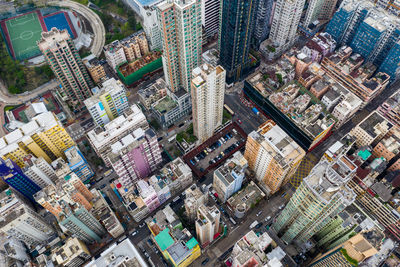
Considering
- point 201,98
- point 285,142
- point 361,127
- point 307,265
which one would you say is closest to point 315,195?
point 285,142

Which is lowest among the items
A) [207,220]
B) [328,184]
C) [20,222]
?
[328,184]

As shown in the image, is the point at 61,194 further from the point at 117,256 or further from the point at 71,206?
the point at 117,256

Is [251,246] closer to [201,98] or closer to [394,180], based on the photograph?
[201,98]

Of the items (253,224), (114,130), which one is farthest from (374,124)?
(114,130)

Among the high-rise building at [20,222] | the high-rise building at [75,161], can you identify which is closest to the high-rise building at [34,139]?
the high-rise building at [75,161]

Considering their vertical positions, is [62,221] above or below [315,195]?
above

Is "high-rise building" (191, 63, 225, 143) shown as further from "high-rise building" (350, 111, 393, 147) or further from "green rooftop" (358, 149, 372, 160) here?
"high-rise building" (350, 111, 393, 147)

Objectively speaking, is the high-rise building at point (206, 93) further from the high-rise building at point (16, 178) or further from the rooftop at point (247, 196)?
the high-rise building at point (16, 178)
